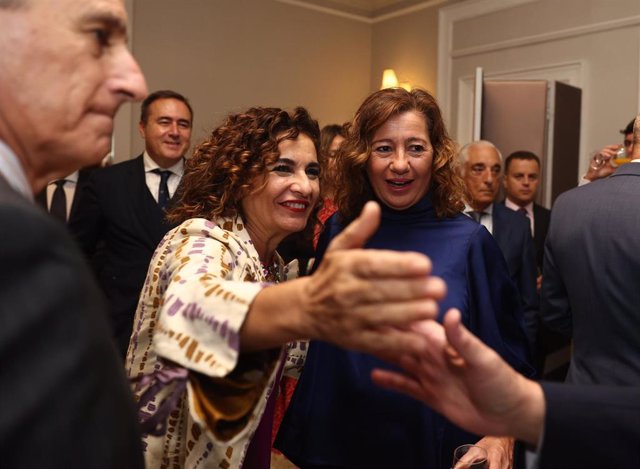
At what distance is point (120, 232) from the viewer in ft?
9.71

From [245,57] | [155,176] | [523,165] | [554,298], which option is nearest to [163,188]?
[155,176]

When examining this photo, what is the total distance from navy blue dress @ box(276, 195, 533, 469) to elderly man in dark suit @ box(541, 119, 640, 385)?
0.37 meters

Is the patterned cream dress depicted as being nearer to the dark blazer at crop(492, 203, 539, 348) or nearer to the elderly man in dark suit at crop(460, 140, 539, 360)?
the elderly man in dark suit at crop(460, 140, 539, 360)

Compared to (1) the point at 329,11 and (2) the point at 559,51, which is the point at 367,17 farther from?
(2) the point at 559,51

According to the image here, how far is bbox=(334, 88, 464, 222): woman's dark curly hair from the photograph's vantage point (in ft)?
6.13

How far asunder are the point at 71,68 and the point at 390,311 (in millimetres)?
453

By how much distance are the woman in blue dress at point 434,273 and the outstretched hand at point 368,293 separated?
2.90 ft

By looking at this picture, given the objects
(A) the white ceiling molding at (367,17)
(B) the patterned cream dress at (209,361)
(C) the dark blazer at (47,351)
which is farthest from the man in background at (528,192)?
(C) the dark blazer at (47,351)

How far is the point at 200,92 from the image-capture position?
5.62m

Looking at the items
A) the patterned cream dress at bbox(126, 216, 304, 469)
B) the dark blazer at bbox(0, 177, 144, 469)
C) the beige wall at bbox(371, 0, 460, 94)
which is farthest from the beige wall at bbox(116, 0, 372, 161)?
the dark blazer at bbox(0, 177, 144, 469)

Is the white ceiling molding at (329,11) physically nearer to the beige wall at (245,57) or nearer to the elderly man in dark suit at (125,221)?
the beige wall at (245,57)

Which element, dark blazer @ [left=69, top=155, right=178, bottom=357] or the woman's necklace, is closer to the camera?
the woman's necklace

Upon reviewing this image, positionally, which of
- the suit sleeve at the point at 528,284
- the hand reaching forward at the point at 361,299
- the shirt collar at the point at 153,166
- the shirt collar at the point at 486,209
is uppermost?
the shirt collar at the point at 153,166

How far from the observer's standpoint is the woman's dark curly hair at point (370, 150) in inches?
73.5
